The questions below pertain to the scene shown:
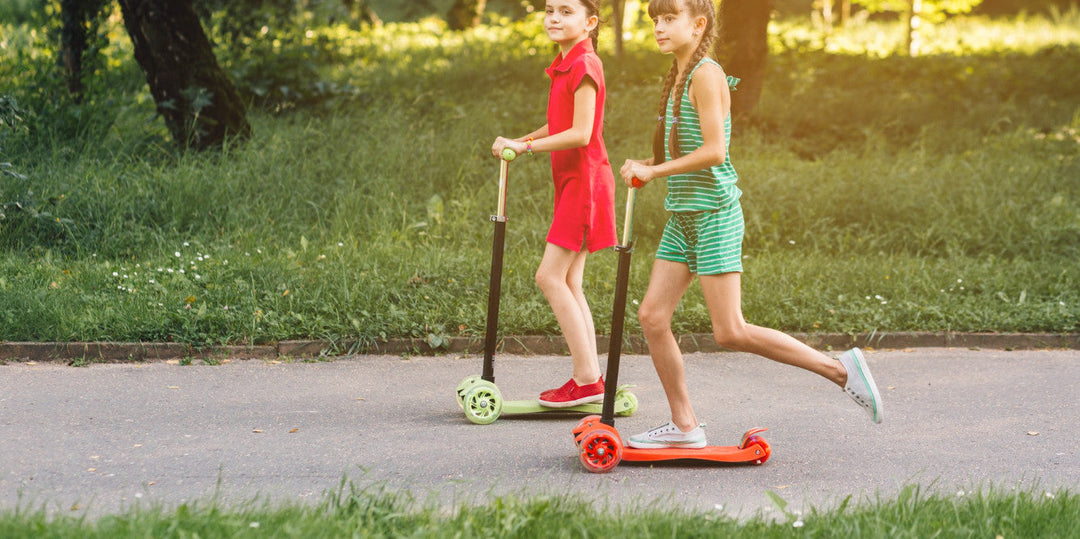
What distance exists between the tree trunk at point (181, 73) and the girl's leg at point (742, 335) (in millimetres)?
7372

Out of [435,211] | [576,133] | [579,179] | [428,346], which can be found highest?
[576,133]

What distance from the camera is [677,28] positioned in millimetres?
4105

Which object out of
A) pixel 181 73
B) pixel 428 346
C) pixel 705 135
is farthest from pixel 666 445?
pixel 181 73

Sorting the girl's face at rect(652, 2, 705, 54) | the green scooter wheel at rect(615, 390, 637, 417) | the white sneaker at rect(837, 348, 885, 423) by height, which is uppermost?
the girl's face at rect(652, 2, 705, 54)

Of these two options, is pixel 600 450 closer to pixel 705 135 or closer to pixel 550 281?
pixel 550 281

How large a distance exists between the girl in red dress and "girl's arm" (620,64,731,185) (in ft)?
2.05

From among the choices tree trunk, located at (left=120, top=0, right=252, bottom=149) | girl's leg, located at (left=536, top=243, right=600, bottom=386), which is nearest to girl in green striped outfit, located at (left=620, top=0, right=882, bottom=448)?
girl's leg, located at (left=536, top=243, right=600, bottom=386)

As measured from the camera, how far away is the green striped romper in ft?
13.7

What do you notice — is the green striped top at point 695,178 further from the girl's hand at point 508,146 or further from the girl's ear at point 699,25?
the girl's hand at point 508,146

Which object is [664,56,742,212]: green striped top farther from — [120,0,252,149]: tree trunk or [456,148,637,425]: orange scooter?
[120,0,252,149]: tree trunk

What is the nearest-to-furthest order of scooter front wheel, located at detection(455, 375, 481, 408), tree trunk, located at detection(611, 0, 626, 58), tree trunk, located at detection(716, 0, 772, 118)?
scooter front wheel, located at detection(455, 375, 481, 408) → tree trunk, located at detection(716, 0, 772, 118) → tree trunk, located at detection(611, 0, 626, 58)

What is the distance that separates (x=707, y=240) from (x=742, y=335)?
1.44 ft

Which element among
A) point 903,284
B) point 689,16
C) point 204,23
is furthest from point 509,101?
point 689,16

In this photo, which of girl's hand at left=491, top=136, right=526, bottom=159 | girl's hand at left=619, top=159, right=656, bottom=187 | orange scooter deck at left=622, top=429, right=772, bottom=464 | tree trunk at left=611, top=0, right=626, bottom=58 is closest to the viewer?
girl's hand at left=619, top=159, right=656, bottom=187
